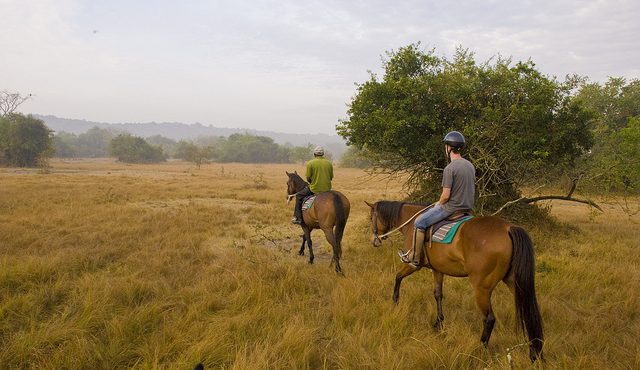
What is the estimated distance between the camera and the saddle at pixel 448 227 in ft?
14.6

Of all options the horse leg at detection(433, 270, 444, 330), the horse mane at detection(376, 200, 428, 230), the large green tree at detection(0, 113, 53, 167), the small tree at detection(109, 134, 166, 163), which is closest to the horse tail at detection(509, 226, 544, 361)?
the horse leg at detection(433, 270, 444, 330)

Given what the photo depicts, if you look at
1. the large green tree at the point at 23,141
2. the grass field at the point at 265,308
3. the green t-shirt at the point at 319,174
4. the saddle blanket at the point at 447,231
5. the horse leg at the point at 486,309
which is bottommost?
the grass field at the point at 265,308

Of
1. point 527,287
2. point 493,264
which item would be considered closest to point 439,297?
point 493,264

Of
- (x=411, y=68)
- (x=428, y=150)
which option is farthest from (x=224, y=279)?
(x=411, y=68)

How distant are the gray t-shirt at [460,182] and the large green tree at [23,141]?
182ft

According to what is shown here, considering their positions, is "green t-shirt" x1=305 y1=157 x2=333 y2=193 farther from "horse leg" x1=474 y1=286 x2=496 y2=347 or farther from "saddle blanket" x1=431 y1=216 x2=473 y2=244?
"horse leg" x1=474 y1=286 x2=496 y2=347

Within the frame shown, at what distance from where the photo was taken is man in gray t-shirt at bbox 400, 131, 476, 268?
14.7 ft

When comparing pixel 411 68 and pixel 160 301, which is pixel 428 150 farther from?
pixel 160 301

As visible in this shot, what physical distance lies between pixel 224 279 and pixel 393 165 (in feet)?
23.1

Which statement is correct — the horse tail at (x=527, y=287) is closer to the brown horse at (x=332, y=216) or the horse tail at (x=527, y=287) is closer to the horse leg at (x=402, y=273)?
the horse leg at (x=402, y=273)

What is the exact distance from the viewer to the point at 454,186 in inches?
178

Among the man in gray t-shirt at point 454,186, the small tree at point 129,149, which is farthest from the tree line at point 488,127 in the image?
the small tree at point 129,149

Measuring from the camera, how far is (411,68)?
10477 millimetres

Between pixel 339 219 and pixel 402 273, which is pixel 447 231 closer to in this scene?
pixel 402 273
